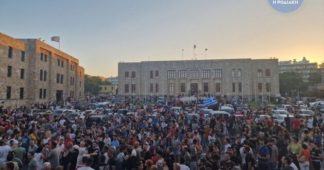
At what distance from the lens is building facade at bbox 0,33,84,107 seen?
116 feet

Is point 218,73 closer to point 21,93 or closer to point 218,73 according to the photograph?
point 218,73

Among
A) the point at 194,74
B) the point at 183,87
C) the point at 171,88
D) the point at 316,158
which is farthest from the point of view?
the point at 171,88

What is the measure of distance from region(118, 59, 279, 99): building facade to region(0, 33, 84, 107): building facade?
996 inches

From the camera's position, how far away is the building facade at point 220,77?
67.2 metres

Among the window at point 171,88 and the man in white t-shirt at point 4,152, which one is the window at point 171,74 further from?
the man in white t-shirt at point 4,152

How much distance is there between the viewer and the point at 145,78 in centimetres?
7162

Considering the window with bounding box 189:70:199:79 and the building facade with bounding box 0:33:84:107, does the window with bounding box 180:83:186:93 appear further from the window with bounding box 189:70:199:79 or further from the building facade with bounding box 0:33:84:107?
the building facade with bounding box 0:33:84:107

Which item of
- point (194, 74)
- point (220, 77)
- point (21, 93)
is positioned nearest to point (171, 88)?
point (194, 74)

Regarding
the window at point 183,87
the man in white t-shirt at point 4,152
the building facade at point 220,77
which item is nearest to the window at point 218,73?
the building facade at point 220,77

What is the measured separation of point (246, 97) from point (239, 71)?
6381 mm

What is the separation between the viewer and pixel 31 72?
41406mm

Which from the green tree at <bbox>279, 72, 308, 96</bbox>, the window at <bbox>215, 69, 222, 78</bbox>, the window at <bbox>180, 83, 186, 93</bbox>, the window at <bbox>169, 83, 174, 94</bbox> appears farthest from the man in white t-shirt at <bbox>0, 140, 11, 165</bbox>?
the green tree at <bbox>279, 72, 308, 96</bbox>

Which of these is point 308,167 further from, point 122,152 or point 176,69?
point 176,69

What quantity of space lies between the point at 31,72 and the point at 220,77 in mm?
42257
